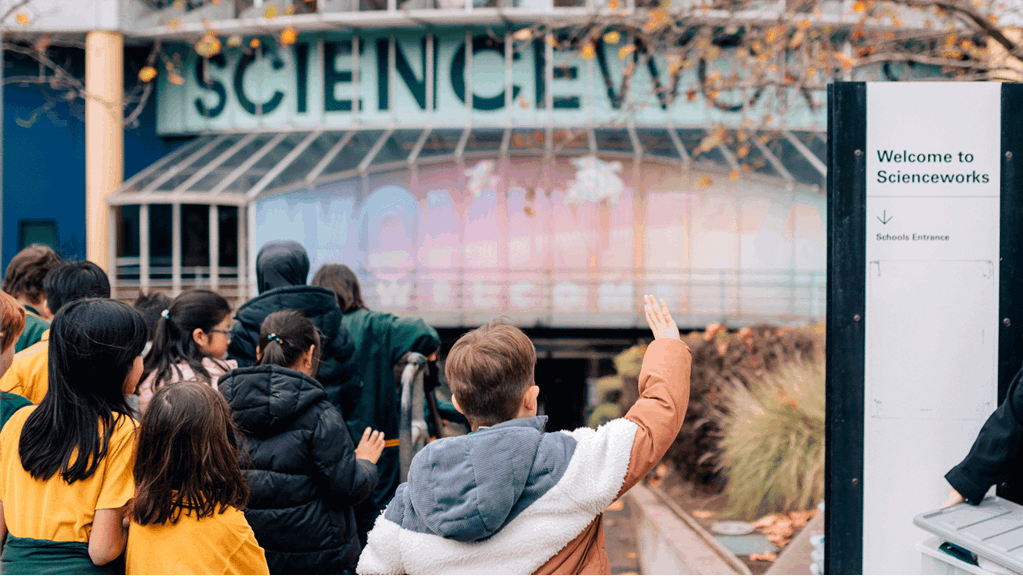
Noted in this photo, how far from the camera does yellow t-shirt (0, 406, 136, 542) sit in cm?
230

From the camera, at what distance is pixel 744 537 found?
6.16 meters

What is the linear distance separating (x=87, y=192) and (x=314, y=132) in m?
5.68

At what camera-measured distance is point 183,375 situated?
3.46m

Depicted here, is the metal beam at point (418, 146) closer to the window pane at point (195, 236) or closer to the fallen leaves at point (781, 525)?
the window pane at point (195, 236)

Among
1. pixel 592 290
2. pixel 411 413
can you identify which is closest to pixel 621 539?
pixel 411 413

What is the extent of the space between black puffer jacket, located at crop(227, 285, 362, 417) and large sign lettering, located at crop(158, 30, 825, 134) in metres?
17.1

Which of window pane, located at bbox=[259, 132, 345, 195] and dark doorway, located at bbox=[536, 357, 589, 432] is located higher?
window pane, located at bbox=[259, 132, 345, 195]

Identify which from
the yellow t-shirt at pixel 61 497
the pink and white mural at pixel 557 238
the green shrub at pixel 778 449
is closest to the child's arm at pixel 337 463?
the yellow t-shirt at pixel 61 497

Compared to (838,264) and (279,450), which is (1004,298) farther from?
(279,450)

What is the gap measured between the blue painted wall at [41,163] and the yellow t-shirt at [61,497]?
63.2ft

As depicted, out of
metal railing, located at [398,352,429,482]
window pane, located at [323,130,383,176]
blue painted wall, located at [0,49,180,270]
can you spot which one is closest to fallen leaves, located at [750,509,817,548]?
metal railing, located at [398,352,429,482]

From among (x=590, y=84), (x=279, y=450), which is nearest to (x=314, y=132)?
(x=590, y=84)

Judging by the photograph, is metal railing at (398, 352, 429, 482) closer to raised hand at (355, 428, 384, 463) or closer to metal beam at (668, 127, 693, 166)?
raised hand at (355, 428, 384, 463)

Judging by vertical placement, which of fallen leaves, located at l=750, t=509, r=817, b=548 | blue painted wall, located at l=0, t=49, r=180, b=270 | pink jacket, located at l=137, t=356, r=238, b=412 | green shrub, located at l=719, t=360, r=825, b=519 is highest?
blue painted wall, located at l=0, t=49, r=180, b=270
